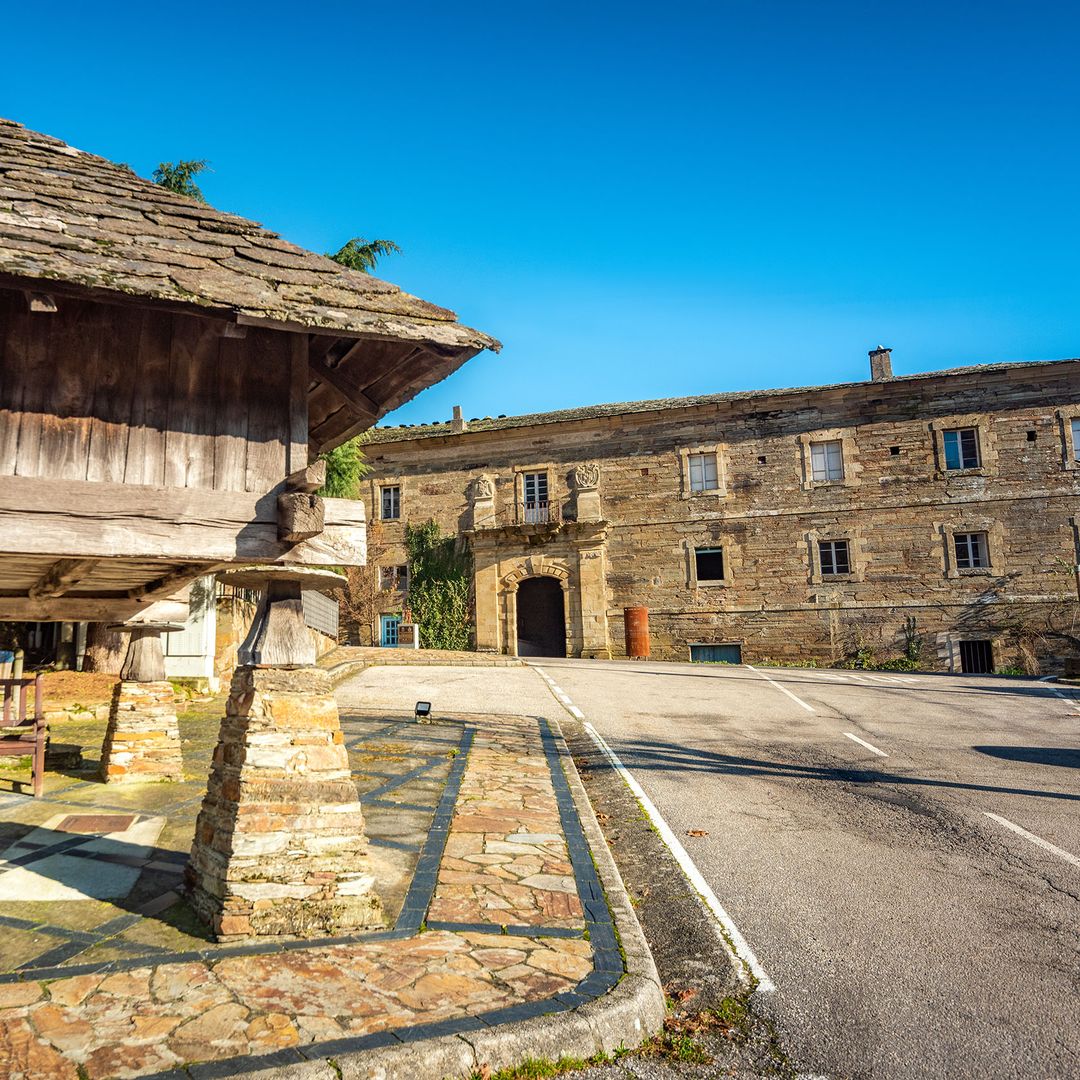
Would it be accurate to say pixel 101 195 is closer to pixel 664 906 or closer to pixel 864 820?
pixel 664 906

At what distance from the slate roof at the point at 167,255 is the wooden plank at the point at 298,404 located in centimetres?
41

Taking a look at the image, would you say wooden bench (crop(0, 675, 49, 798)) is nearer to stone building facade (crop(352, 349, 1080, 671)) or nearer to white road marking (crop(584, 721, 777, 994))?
white road marking (crop(584, 721, 777, 994))

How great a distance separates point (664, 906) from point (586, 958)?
1.05 metres

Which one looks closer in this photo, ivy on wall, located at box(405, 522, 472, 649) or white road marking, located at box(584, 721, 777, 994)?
white road marking, located at box(584, 721, 777, 994)

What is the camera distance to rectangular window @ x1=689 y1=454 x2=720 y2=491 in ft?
82.1

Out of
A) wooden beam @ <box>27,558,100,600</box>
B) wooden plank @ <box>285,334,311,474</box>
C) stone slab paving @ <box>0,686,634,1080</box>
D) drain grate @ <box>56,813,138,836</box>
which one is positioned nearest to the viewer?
stone slab paving @ <box>0,686,634,1080</box>

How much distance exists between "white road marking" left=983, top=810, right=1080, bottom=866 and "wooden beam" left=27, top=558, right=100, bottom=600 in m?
6.81

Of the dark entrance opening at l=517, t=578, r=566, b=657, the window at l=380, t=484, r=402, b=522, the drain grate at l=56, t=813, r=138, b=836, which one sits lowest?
the drain grate at l=56, t=813, r=138, b=836

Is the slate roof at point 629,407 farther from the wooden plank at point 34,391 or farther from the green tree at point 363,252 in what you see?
the wooden plank at point 34,391

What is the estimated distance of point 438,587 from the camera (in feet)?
88.0

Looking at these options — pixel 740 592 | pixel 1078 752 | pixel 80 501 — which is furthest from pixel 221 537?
pixel 740 592

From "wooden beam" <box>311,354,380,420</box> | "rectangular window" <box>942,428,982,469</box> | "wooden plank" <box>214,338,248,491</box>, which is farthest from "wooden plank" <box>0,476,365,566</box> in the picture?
"rectangular window" <box>942,428,982,469</box>

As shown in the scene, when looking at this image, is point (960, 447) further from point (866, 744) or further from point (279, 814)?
point (279, 814)

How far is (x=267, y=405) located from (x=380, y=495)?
23848mm
